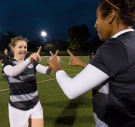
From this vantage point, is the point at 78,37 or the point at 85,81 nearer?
the point at 85,81

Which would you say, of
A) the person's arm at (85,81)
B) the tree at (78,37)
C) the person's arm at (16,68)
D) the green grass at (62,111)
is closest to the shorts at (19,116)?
the person's arm at (16,68)

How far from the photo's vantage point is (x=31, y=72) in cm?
362

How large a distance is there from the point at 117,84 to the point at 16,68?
190 centimetres

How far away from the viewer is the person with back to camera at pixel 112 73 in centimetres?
136

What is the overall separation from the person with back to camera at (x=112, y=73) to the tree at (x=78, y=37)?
2849 inches

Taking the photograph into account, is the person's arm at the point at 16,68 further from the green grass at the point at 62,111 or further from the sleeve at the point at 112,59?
the green grass at the point at 62,111

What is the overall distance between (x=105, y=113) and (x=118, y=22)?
2.06 ft

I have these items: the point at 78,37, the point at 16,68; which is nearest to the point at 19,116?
the point at 16,68

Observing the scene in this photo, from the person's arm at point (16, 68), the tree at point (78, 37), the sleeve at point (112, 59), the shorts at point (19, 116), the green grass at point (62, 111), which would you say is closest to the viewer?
the sleeve at point (112, 59)

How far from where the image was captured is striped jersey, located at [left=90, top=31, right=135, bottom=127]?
1355 mm

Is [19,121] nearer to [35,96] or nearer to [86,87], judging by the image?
[35,96]

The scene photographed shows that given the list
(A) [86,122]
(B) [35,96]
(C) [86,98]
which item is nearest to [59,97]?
(C) [86,98]

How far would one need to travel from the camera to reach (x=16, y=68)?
3047 mm

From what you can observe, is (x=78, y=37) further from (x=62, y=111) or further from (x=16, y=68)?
(x=16, y=68)
